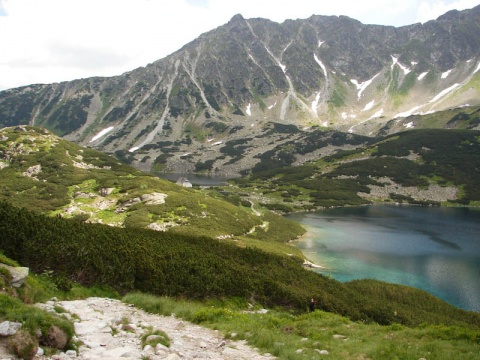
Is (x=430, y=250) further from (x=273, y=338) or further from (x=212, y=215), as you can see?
(x=273, y=338)

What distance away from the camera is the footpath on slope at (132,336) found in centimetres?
944

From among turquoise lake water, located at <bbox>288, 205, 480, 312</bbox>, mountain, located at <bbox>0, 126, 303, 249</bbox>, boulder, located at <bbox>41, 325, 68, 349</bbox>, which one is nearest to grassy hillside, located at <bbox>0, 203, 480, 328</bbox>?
boulder, located at <bbox>41, 325, 68, 349</bbox>

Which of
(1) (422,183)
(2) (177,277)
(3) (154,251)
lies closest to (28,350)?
(2) (177,277)

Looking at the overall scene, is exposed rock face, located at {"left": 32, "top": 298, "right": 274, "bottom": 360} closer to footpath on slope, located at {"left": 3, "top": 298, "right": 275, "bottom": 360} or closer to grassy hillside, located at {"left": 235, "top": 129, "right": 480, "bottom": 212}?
footpath on slope, located at {"left": 3, "top": 298, "right": 275, "bottom": 360}

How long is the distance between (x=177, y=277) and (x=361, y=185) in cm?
A: 13860

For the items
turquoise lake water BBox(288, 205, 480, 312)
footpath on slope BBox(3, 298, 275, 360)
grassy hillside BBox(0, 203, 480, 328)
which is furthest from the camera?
turquoise lake water BBox(288, 205, 480, 312)

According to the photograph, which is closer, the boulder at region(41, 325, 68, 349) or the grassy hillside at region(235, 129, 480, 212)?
the boulder at region(41, 325, 68, 349)

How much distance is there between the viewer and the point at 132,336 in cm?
1079

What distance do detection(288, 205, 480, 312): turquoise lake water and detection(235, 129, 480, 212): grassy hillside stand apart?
70.7 feet

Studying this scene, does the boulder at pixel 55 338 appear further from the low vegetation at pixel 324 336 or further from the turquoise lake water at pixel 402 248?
the turquoise lake water at pixel 402 248

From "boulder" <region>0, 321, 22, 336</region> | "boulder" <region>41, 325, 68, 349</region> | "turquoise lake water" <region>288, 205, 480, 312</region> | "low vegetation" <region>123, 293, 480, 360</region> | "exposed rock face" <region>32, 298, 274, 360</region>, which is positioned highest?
"boulder" <region>0, 321, 22, 336</region>

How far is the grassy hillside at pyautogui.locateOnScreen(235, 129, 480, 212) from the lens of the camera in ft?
427

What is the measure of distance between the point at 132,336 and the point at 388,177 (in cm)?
16030

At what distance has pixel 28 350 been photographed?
7.86 m
